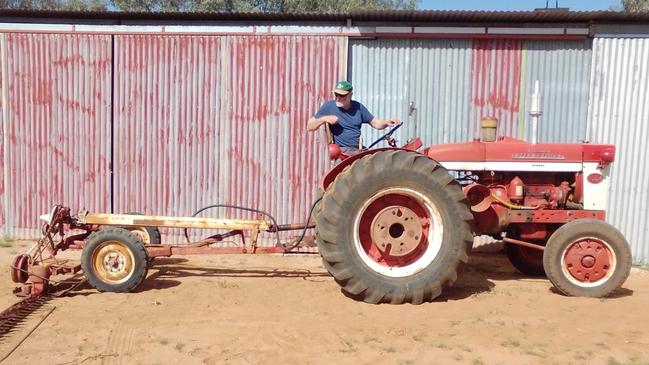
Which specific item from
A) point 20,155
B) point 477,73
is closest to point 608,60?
point 477,73

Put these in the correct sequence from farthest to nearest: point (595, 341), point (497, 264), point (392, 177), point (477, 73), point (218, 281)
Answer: point (477, 73) → point (497, 264) → point (218, 281) → point (392, 177) → point (595, 341)

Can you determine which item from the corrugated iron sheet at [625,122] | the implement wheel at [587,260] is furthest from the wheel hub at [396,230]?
the corrugated iron sheet at [625,122]

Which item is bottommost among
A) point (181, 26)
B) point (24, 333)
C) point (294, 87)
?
point (24, 333)

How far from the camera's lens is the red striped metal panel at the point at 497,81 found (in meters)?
7.88

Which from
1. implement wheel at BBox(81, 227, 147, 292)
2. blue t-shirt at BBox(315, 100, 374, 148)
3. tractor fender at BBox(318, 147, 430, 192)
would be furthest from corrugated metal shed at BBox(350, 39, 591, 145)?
implement wheel at BBox(81, 227, 147, 292)

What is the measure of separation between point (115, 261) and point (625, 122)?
6472 millimetres

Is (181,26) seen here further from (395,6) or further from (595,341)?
(395,6)

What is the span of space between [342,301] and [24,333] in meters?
2.62

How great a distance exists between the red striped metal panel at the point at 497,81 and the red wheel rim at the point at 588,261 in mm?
2685

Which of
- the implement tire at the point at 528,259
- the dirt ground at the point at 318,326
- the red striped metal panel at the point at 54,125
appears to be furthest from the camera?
the red striped metal panel at the point at 54,125

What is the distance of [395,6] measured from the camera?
24.0m

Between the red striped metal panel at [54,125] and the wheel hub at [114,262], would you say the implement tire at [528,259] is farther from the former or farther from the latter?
the red striped metal panel at [54,125]

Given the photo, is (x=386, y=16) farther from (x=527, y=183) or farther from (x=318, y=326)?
(x=318, y=326)

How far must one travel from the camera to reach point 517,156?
19.7ft
